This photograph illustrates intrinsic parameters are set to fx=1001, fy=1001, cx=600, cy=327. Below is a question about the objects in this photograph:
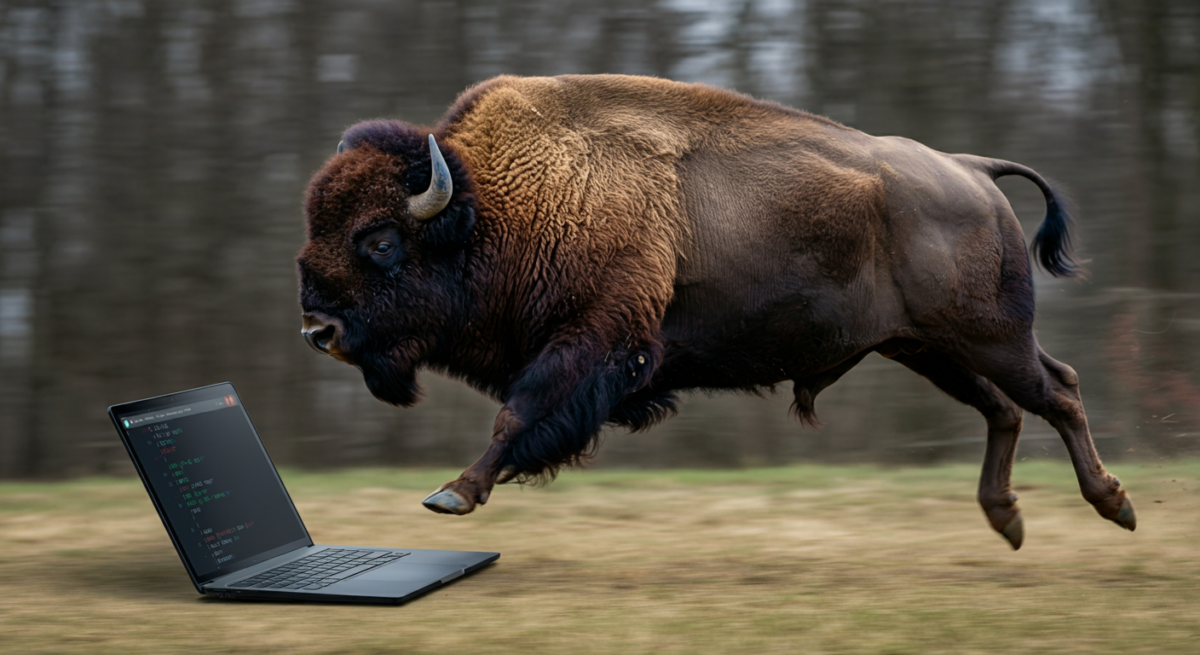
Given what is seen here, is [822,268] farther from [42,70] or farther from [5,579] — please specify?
[42,70]

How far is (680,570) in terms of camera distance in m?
3.93

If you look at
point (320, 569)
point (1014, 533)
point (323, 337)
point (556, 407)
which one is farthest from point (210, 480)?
point (1014, 533)

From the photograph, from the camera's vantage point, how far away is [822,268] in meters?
3.96

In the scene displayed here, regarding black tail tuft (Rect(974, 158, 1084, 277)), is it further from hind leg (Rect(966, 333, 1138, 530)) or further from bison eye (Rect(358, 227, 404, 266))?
bison eye (Rect(358, 227, 404, 266))

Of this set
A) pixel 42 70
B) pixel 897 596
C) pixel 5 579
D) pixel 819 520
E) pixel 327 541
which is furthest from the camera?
pixel 42 70

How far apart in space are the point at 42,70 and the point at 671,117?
4.60 metres

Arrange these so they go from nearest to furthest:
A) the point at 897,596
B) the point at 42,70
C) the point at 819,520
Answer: the point at 897,596 → the point at 819,520 → the point at 42,70

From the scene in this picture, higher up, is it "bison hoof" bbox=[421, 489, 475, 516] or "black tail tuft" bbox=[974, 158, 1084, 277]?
"black tail tuft" bbox=[974, 158, 1084, 277]

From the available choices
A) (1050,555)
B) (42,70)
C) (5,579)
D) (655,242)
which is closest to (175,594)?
(5,579)

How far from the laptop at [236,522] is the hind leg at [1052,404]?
223 centimetres

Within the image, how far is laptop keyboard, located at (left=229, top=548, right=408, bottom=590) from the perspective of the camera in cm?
334

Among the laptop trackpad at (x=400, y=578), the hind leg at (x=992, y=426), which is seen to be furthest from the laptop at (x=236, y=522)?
the hind leg at (x=992, y=426)

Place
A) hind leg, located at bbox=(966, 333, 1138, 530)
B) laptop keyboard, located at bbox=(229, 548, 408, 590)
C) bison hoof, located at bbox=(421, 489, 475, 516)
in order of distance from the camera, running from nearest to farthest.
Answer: bison hoof, located at bbox=(421, 489, 475, 516)
laptop keyboard, located at bbox=(229, 548, 408, 590)
hind leg, located at bbox=(966, 333, 1138, 530)

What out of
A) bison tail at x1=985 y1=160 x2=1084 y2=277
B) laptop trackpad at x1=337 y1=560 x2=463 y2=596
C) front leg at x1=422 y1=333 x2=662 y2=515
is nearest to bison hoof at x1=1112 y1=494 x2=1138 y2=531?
bison tail at x1=985 y1=160 x2=1084 y2=277
